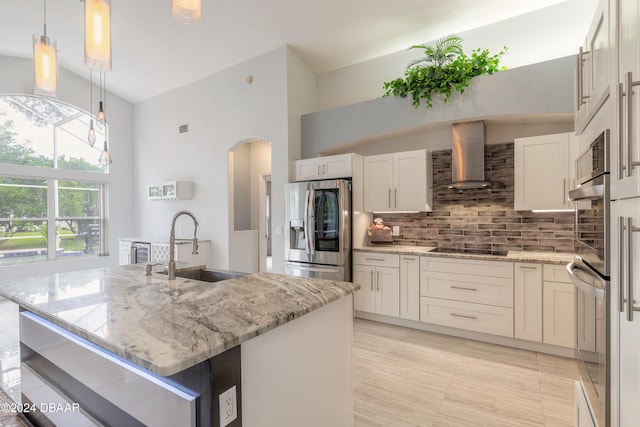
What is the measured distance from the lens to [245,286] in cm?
179

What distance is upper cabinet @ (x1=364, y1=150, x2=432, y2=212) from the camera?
3.85m

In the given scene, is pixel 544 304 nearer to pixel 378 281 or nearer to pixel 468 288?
pixel 468 288

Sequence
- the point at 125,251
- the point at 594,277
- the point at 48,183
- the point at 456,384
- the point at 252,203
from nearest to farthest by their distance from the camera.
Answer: the point at 594,277 → the point at 456,384 → the point at 48,183 → the point at 125,251 → the point at 252,203

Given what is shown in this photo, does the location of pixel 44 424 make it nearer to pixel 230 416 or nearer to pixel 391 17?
pixel 230 416

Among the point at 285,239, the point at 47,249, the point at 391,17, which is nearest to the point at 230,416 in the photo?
the point at 285,239

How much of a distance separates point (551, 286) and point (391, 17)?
3453 millimetres

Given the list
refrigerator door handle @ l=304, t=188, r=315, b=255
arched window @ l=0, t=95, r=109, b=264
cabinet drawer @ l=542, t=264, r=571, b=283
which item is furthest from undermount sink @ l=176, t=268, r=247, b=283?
arched window @ l=0, t=95, r=109, b=264

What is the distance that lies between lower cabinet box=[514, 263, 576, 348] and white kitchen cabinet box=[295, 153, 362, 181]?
2176 mm

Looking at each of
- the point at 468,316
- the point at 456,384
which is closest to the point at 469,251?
the point at 468,316

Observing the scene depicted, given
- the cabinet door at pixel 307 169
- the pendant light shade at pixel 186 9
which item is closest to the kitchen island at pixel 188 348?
→ the pendant light shade at pixel 186 9

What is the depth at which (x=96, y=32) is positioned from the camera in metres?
1.61

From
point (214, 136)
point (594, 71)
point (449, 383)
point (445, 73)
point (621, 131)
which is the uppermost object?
point (445, 73)

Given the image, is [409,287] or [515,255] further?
[409,287]

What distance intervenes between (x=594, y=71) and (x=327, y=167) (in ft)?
9.76
